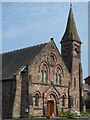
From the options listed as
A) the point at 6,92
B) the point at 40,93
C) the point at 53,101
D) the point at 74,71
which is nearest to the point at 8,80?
the point at 6,92

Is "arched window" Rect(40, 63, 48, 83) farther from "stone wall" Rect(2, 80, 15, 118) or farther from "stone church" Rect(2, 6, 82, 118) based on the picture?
"stone wall" Rect(2, 80, 15, 118)

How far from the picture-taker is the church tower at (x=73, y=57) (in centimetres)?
4834

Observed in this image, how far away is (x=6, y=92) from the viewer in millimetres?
41281

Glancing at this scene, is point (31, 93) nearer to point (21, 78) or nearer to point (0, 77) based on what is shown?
point (21, 78)

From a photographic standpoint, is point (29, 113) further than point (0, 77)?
No

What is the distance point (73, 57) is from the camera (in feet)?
162

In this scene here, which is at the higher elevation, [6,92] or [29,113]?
[6,92]

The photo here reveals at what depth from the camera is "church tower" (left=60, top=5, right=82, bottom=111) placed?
48.3 metres

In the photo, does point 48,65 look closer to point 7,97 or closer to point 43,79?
point 43,79

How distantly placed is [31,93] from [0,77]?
5137mm

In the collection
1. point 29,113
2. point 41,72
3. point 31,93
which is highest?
point 41,72

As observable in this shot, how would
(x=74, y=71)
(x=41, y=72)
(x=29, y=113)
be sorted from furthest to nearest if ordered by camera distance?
(x=74, y=71)
(x=41, y=72)
(x=29, y=113)

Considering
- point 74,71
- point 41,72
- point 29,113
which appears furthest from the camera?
point 74,71

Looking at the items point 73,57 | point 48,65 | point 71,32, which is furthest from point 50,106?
point 71,32
